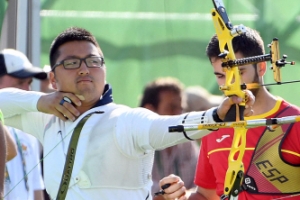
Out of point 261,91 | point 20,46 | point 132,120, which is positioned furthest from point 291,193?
point 20,46

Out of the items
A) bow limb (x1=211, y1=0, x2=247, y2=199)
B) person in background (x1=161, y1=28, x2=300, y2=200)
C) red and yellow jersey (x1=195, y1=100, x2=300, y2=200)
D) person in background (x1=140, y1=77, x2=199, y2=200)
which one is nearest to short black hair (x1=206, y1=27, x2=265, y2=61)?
person in background (x1=161, y1=28, x2=300, y2=200)

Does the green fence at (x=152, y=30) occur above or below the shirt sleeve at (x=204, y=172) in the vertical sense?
above

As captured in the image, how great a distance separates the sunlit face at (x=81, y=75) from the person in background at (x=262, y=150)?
0.49 meters

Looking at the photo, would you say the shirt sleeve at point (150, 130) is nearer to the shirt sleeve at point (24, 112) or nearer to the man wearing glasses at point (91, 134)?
the man wearing glasses at point (91, 134)

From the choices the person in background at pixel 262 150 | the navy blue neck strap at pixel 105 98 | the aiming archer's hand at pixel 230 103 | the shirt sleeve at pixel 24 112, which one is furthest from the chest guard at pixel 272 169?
the shirt sleeve at pixel 24 112

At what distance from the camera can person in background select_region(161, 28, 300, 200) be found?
3.50 m

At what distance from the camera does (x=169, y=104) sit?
5156 millimetres

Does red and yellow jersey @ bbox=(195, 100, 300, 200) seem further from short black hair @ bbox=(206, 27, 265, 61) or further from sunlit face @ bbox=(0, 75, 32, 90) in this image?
sunlit face @ bbox=(0, 75, 32, 90)

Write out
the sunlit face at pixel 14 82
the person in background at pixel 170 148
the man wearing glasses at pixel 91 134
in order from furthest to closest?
the sunlit face at pixel 14 82 → the person in background at pixel 170 148 → the man wearing glasses at pixel 91 134

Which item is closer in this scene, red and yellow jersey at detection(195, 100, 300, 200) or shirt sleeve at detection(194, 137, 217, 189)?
red and yellow jersey at detection(195, 100, 300, 200)

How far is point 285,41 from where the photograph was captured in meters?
5.35

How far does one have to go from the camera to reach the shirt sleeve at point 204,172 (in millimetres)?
3854

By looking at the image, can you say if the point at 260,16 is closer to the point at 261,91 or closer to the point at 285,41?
the point at 285,41

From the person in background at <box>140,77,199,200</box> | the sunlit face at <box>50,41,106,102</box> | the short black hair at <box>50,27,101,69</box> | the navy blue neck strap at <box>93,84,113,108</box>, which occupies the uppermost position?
the short black hair at <box>50,27,101,69</box>
